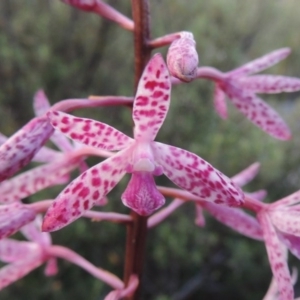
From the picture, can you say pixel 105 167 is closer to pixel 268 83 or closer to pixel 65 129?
pixel 65 129

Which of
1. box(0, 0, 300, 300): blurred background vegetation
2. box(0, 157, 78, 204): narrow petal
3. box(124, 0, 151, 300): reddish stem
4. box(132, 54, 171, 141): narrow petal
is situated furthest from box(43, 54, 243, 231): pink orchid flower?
box(0, 0, 300, 300): blurred background vegetation

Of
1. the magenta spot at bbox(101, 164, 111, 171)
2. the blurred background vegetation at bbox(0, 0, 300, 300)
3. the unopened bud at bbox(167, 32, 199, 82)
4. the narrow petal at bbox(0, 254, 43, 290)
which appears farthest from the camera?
the blurred background vegetation at bbox(0, 0, 300, 300)

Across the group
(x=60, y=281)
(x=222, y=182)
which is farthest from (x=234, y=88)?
(x=60, y=281)

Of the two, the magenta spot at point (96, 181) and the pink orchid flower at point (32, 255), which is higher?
the magenta spot at point (96, 181)

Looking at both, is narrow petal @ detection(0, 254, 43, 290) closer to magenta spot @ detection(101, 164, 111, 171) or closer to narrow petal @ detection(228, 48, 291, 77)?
magenta spot @ detection(101, 164, 111, 171)

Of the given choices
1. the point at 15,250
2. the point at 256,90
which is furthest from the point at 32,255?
the point at 256,90

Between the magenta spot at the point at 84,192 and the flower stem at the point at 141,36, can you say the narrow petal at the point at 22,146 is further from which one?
the flower stem at the point at 141,36

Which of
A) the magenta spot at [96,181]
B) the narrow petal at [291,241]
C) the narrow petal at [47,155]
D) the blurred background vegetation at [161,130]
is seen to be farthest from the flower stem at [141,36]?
the blurred background vegetation at [161,130]
